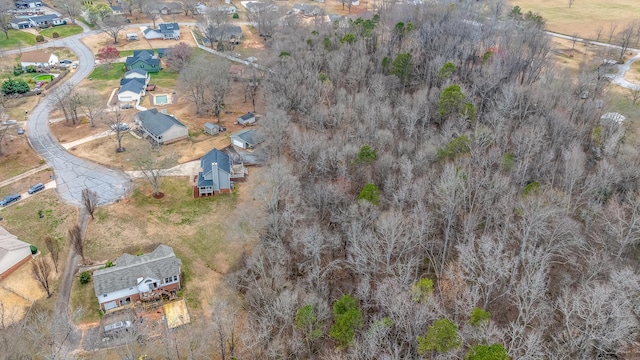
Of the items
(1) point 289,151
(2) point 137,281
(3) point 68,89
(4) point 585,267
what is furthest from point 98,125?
(4) point 585,267

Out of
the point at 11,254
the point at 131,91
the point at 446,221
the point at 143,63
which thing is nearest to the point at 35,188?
the point at 11,254

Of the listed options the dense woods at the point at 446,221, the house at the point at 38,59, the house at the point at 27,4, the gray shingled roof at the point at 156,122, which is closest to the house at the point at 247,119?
the dense woods at the point at 446,221

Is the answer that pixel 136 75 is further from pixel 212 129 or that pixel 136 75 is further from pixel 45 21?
pixel 45 21

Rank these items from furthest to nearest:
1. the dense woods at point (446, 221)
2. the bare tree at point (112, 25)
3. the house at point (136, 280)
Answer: the bare tree at point (112, 25) < the house at point (136, 280) < the dense woods at point (446, 221)

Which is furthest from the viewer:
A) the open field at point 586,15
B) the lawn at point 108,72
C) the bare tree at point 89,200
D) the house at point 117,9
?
the house at point 117,9

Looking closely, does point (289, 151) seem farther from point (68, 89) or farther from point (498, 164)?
point (68, 89)

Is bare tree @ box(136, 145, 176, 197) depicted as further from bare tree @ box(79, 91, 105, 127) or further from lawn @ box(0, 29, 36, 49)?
lawn @ box(0, 29, 36, 49)

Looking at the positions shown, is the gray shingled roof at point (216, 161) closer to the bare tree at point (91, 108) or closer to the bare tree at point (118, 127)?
the bare tree at point (118, 127)
